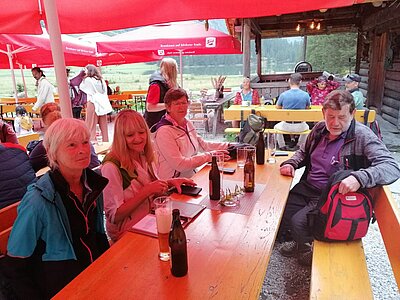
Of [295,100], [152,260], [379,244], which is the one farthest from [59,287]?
[295,100]

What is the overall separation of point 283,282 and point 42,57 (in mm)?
7702

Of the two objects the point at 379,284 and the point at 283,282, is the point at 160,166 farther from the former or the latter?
the point at 379,284

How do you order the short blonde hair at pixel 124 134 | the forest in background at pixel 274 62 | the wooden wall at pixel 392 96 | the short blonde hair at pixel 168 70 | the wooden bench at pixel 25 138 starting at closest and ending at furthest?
the short blonde hair at pixel 124 134
the short blonde hair at pixel 168 70
the wooden bench at pixel 25 138
the wooden wall at pixel 392 96
the forest in background at pixel 274 62

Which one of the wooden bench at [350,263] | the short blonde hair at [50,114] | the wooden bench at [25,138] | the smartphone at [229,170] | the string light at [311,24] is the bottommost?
the wooden bench at [350,263]

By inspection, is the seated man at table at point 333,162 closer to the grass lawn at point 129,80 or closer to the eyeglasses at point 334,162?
the eyeglasses at point 334,162

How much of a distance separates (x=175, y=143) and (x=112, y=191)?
0.86 m

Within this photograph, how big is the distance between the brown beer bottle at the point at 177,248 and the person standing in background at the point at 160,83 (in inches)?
117

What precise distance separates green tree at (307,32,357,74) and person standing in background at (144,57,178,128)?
15.8 m

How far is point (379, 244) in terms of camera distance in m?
2.95

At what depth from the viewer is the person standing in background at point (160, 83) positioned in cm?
397

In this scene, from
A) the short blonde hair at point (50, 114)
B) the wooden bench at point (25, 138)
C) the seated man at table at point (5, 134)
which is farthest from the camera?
the wooden bench at point (25, 138)

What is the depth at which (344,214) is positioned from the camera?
2.04 metres

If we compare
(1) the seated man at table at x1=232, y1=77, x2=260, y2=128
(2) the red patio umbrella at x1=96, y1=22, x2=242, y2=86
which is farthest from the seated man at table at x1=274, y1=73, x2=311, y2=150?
(2) the red patio umbrella at x1=96, y1=22, x2=242, y2=86

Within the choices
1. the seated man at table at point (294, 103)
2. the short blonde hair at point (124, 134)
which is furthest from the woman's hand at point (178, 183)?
the seated man at table at point (294, 103)
